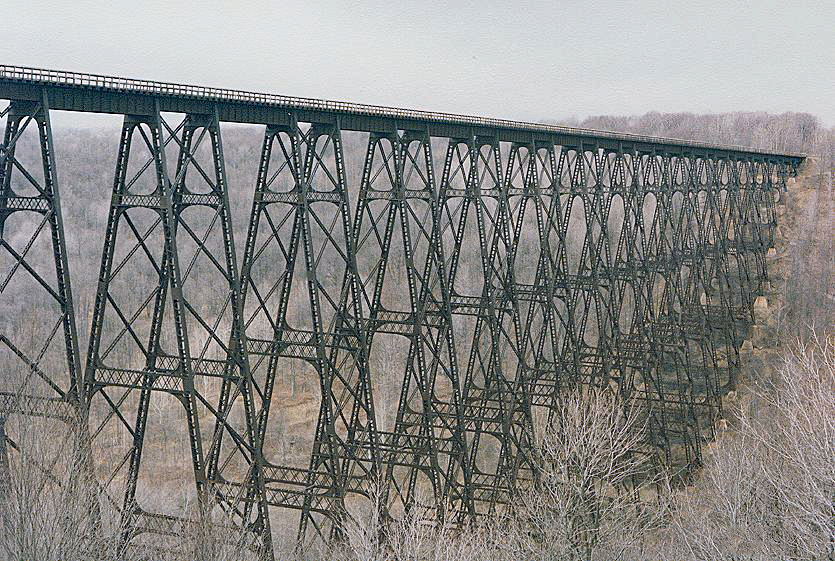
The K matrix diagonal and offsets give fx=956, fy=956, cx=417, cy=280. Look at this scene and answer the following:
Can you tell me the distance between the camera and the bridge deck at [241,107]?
11469 mm

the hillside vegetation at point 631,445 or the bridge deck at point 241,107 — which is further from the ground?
the bridge deck at point 241,107

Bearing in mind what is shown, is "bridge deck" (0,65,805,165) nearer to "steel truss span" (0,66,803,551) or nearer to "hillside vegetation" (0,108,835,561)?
"steel truss span" (0,66,803,551)

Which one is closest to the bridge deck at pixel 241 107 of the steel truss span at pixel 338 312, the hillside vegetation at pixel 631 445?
the steel truss span at pixel 338 312

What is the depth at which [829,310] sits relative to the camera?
37.8 metres

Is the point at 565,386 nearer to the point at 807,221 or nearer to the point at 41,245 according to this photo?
the point at 807,221

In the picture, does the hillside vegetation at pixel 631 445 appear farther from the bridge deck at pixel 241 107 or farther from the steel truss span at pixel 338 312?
the bridge deck at pixel 241 107

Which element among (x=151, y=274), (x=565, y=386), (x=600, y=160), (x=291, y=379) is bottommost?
(x=291, y=379)

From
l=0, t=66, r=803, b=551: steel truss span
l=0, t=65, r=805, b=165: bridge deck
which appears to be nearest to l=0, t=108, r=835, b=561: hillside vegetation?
l=0, t=66, r=803, b=551: steel truss span

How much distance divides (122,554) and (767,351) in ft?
96.4

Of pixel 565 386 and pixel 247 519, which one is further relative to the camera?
pixel 565 386

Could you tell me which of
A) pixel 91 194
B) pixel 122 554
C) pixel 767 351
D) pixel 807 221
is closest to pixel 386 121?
pixel 122 554

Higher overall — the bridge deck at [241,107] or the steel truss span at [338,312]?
the bridge deck at [241,107]

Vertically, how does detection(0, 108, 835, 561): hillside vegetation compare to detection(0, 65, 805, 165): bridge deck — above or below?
below

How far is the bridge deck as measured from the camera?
11.5m
